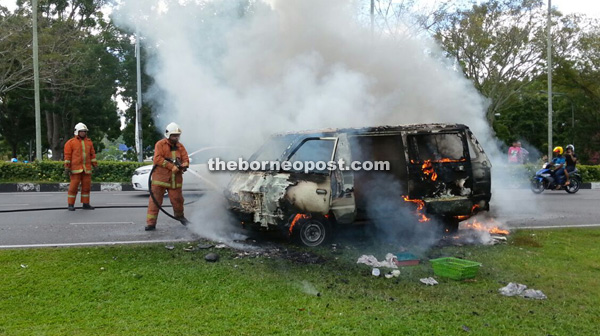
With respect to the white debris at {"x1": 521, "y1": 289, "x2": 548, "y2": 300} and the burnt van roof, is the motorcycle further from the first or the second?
the white debris at {"x1": 521, "y1": 289, "x2": 548, "y2": 300}

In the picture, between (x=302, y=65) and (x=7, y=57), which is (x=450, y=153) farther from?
(x=7, y=57)

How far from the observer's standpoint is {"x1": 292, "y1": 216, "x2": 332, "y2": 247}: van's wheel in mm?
5918

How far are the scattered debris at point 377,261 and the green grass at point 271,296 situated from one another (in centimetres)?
16

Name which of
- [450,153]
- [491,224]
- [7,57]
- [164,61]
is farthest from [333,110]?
[7,57]

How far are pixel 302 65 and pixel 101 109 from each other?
2357cm

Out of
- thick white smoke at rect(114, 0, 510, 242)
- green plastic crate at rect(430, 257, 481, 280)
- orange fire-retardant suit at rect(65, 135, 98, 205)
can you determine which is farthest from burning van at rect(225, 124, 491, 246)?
orange fire-retardant suit at rect(65, 135, 98, 205)

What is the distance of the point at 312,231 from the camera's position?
601cm

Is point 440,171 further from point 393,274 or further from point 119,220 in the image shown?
point 119,220

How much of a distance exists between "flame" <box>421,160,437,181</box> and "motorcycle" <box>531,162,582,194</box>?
9297 mm

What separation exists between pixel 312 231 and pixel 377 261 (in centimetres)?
101

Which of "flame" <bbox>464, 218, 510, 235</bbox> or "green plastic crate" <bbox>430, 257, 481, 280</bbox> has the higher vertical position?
"flame" <bbox>464, 218, 510, 235</bbox>

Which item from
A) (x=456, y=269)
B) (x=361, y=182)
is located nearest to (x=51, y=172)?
(x=361, y=182)

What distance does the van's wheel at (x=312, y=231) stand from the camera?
5.92m

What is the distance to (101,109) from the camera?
29.3 m
